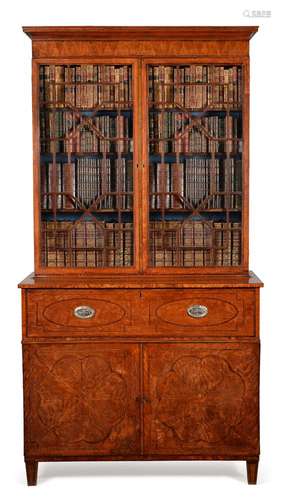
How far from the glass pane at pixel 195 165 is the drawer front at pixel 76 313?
398 mm

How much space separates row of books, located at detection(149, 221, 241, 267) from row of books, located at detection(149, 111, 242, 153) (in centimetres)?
45

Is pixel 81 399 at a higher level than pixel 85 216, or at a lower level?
lower

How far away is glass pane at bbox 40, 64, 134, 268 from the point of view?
476cm

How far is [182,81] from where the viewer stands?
→ 4762 mm

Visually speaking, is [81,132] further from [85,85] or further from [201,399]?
[201,399]

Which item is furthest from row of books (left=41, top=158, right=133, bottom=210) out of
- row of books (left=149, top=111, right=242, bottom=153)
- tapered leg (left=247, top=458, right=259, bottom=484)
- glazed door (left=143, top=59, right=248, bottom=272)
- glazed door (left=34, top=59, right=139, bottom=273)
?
tapered leg (left=247, top=458, right=259, bottom=484)

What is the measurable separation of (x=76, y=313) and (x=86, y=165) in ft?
2.93

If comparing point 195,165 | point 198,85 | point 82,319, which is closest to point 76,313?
point 82,319

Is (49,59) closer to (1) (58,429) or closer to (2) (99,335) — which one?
(2) (99,335)

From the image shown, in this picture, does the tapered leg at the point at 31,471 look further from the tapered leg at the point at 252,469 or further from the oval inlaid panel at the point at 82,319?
the tapered leg at the point at 252,469

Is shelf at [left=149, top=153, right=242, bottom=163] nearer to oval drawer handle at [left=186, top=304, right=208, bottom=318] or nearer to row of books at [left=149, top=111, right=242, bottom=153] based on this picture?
row of books at [left=149, top=111, right=242, bottom=153]

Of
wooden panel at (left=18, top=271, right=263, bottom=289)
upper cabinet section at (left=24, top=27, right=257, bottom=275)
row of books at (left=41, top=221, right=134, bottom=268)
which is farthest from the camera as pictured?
row of books at (left=41, top=221, right=134, bottom=268)

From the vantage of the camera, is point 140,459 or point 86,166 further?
point 86,166

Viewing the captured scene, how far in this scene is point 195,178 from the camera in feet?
15.8
